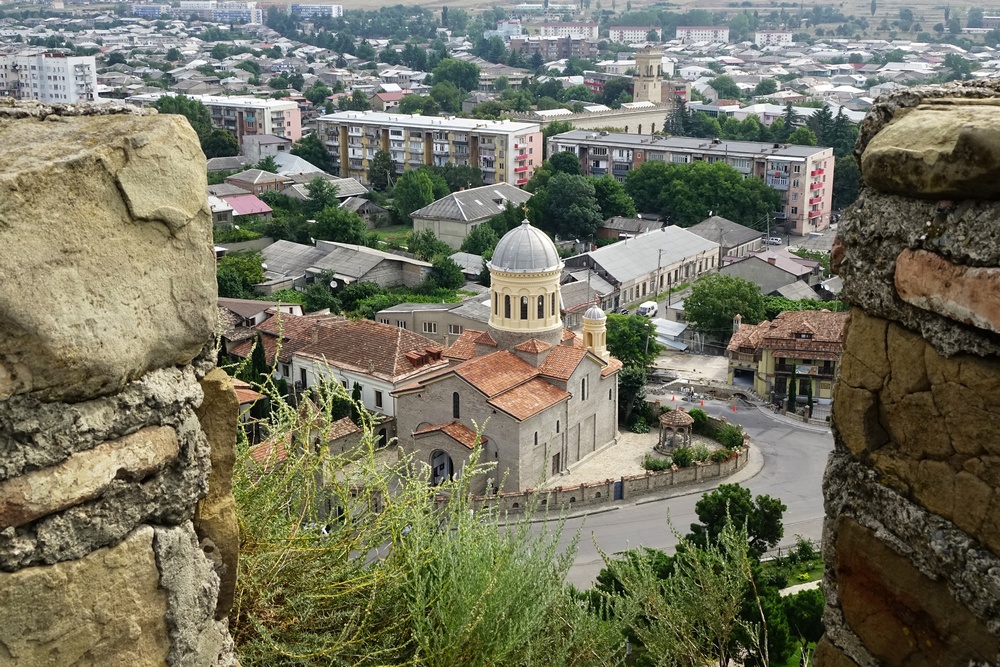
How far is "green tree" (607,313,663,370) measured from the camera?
110 ft

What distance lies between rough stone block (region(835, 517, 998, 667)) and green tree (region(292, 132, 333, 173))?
225 feet

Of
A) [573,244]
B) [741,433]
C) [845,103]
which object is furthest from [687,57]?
[741,433]

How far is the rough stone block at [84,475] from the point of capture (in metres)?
2.82

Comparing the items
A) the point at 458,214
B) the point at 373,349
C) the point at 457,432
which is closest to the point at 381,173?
the point at 458,214

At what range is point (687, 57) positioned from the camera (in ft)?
513

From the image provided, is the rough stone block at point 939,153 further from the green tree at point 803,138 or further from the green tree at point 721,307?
the green tree at point 803,138

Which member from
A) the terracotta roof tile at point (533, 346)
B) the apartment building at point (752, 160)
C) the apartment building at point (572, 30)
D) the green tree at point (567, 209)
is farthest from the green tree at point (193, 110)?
the apartment building at point (572, 30)

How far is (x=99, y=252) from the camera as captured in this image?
298 centimetres

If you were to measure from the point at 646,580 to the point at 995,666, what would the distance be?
7.01m

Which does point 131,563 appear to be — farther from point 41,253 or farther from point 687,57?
point 687,57

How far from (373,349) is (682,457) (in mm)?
8818

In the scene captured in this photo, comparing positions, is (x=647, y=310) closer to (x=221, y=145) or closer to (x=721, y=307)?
(x=721, y=307)

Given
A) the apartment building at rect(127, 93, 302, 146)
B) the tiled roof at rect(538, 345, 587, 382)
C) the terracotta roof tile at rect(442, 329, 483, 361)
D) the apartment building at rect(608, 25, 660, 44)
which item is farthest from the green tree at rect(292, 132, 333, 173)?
the apartment building at rect(608, 25, 660, 44)

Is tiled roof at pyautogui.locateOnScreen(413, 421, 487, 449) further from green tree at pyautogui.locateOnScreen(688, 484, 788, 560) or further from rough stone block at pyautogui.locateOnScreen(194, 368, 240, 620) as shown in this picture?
rough stone block at pyautogui.locateOnScreen(194, 368, 240, 620)
